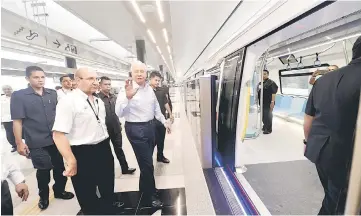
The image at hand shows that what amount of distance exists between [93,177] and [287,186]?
2.39 m

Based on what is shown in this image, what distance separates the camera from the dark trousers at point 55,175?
2197mm

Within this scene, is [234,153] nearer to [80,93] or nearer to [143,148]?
[143,148]

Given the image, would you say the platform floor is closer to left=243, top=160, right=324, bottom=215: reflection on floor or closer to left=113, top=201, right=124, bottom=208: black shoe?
left=243, top=160, right=324, bottom=215: reflection on floor

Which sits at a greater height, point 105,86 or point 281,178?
point 105,86

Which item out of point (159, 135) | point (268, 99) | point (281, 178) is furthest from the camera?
point (268, 99)

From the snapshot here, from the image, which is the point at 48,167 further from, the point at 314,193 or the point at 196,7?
the point at 196,7

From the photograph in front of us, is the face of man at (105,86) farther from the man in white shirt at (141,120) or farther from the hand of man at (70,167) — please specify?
the hand of man at (70,167)

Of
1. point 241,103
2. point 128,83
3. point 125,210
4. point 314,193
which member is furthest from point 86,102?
point 314,193

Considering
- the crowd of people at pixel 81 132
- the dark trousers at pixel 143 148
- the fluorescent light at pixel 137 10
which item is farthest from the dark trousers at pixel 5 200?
the fluorescent light at pixel 137 10

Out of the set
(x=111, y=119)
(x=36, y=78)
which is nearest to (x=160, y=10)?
(x=111, y=119)

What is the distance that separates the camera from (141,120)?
2191 millimetres

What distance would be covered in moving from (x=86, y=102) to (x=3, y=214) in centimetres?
104

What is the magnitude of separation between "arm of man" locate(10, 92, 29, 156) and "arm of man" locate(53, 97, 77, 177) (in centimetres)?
62

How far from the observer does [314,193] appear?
226 centimetres
